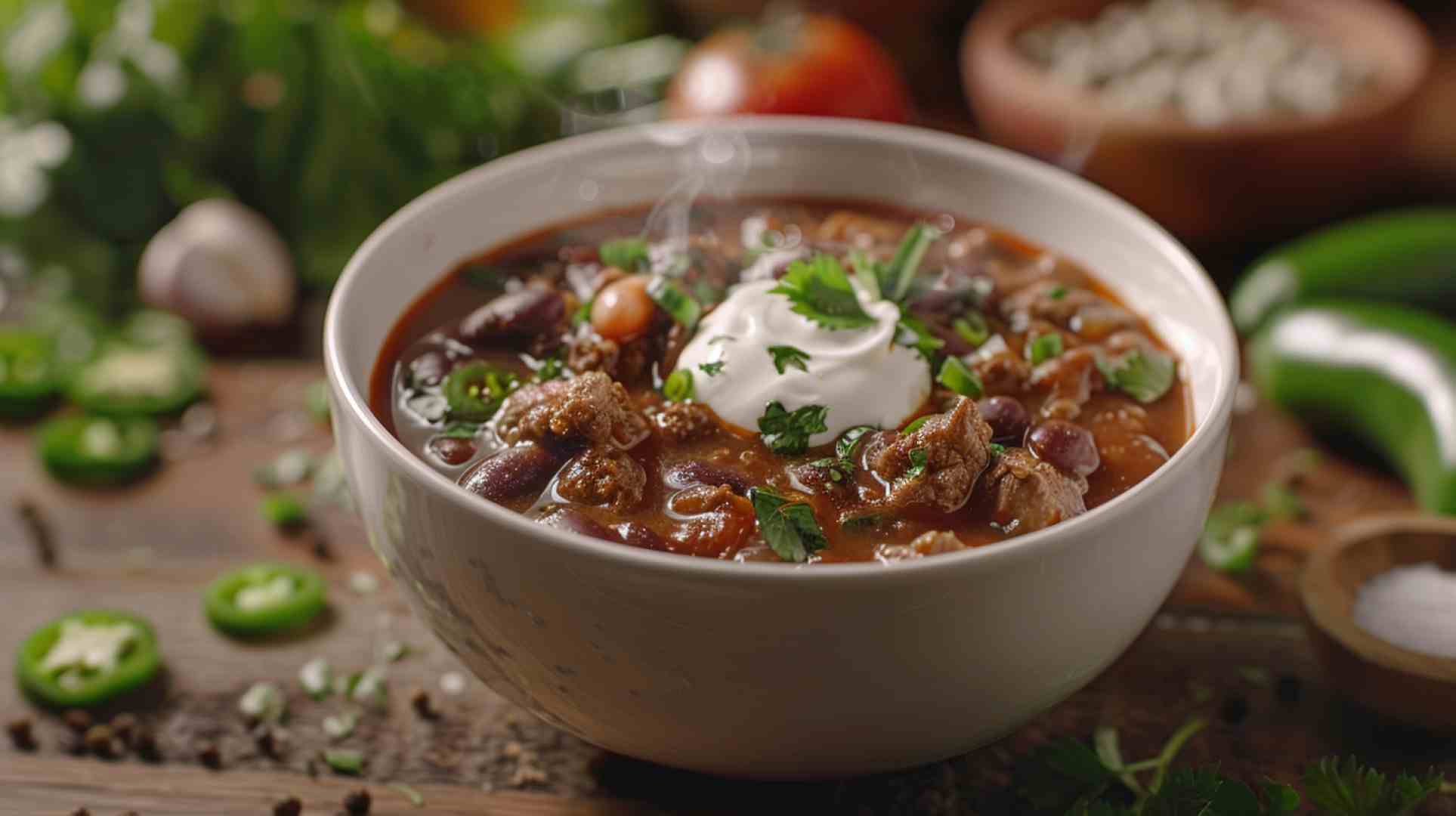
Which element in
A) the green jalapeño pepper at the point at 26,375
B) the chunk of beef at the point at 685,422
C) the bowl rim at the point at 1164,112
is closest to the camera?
the chunk of beef at the point at 685,422

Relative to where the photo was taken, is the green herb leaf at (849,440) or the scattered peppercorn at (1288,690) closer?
the green herb leaf at (849,440)

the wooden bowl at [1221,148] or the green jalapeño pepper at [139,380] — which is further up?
the green jalapeño pepper at [139,380]

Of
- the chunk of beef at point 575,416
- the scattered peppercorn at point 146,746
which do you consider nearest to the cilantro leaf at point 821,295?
the chunk of beef at point 575,416

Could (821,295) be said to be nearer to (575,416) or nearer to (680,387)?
(680,387)

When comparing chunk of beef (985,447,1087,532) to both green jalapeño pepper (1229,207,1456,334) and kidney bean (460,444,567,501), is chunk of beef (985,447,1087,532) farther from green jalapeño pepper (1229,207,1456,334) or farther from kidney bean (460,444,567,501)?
green jalapeño pepper (1229,207,1456,334)

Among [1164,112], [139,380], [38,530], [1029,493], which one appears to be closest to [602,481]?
[1029,493]

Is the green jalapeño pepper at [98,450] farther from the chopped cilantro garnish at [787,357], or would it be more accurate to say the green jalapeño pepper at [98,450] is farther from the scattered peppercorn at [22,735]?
the chopped cilantro garnish at [787,357]

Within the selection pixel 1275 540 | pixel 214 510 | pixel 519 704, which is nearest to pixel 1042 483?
pixel 519 704

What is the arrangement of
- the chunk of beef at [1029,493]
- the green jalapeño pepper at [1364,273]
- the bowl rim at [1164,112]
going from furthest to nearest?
the bowl rim at [1164,112] → the green jalapeño pepper at [1364,273] → the chunk of beef at [1029,493]
